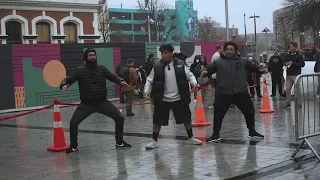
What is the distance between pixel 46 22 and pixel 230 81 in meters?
25.0

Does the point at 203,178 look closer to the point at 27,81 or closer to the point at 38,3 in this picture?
the point at 27,81

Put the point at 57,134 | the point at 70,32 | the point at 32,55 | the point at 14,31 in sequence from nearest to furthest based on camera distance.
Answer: the point at 57,134 < the point at 32,55 < the point at 14,31 < the point at 70,32

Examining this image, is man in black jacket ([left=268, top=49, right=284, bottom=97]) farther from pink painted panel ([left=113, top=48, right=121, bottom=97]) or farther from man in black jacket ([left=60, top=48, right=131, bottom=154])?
man in black jacket ([left=60, top=48, right=131, bottom=154])

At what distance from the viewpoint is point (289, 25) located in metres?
52.8

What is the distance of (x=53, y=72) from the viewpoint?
17875 mm

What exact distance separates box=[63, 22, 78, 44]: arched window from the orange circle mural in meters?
14.4

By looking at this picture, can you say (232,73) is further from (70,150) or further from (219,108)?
(70,150)

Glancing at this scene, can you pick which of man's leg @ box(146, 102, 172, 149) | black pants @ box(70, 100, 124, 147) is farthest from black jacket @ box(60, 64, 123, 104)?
man's leg @ box(146, 102, 172, 149)

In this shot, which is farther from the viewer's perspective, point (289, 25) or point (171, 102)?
point (289, 25)

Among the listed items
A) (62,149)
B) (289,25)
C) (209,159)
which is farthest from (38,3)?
(289,25)

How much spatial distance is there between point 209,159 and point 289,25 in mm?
48888

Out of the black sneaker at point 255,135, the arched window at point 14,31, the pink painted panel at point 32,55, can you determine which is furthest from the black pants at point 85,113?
the arched window at point 14,31

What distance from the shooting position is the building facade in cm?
5891

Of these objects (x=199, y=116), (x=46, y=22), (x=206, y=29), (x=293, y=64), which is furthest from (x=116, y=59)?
(x=206, y=29)
